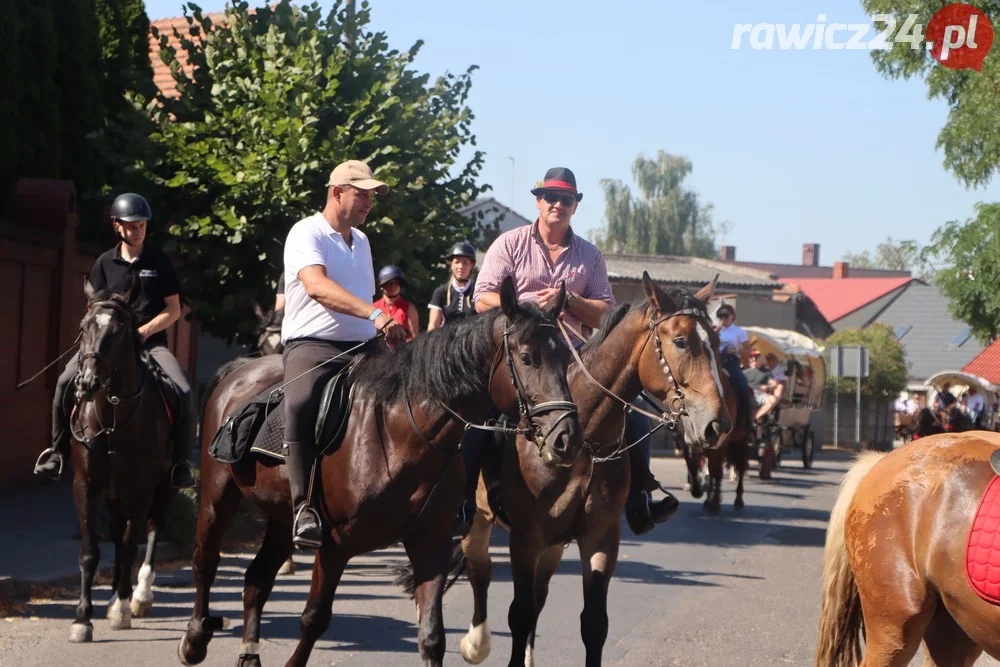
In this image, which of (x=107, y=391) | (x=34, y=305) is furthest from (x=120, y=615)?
(x=34, y=305)

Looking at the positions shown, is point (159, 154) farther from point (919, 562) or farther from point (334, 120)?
point (919, 562)

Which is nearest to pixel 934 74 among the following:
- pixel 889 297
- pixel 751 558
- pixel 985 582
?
pixel 751 558

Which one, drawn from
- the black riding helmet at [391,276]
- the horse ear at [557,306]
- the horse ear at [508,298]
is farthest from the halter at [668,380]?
the black riding helmet at [391,276]

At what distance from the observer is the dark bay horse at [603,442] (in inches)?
266

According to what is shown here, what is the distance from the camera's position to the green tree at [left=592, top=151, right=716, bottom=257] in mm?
83375

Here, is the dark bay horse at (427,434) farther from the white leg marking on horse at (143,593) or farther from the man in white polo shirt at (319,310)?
the white leg marking on horse at (143,593)

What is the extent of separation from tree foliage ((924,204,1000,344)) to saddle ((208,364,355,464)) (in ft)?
74.0

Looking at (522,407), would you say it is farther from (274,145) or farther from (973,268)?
(973,268)

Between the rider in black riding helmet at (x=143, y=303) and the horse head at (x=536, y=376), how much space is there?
3801 millimetres

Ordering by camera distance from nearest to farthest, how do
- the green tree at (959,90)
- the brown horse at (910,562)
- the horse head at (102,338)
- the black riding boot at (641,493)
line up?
the brown horse at (910,562)
the black riding boot at (641,493)
the horse head at (102,338)
the green tree at (959,90)

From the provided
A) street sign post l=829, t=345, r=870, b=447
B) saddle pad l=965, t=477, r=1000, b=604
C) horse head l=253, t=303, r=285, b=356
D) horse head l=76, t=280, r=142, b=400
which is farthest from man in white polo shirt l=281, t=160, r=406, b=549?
street sign post l=829, t=345, r=870, b=447

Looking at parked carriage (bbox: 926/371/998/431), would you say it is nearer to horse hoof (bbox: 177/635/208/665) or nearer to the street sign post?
the street sign post

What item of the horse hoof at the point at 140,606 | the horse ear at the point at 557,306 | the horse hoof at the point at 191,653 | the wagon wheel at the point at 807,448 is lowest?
the wagon wheel at the point at 807,448

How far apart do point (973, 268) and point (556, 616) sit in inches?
804
